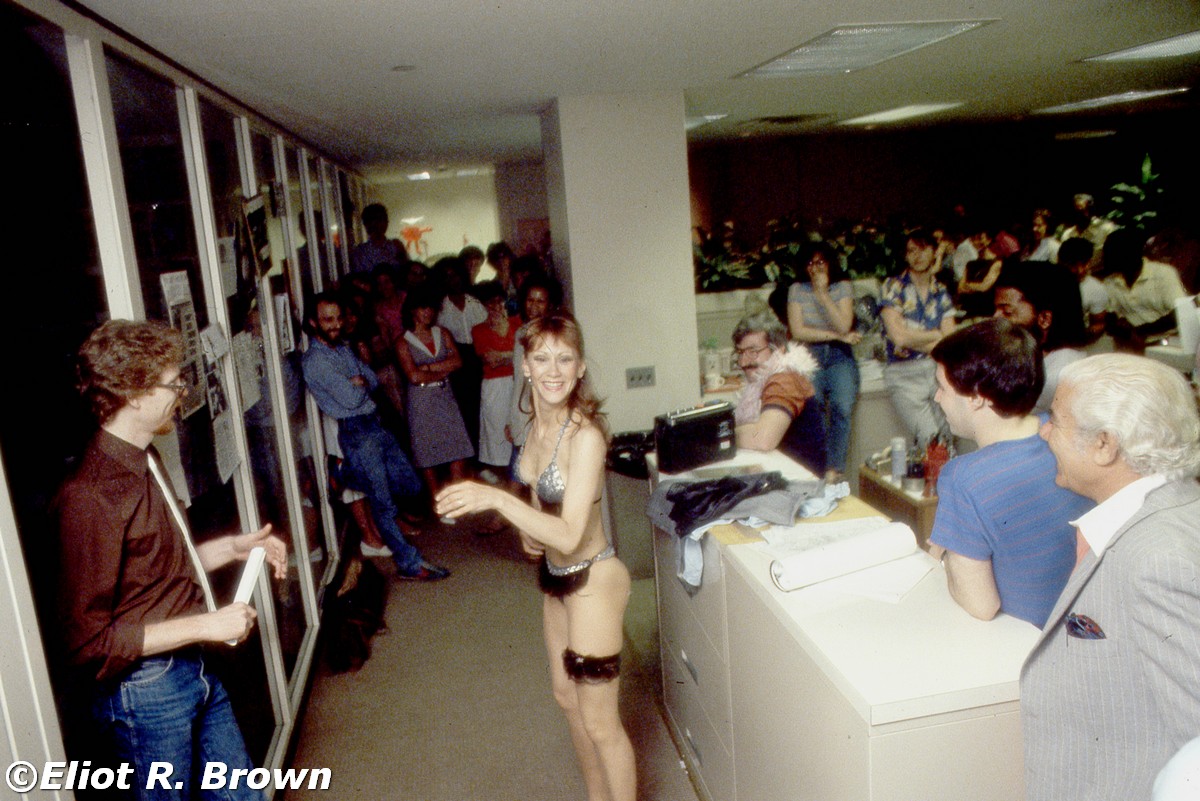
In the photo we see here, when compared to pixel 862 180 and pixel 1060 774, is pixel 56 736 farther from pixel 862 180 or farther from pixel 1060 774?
pixel 862 180

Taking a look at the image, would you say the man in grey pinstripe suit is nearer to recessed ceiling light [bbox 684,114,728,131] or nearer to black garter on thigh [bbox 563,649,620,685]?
black garter on thigh [bbox 563,649,620,685]

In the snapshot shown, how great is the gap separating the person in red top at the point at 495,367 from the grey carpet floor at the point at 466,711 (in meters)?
0.89

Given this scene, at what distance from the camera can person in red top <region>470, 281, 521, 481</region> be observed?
4.64 m

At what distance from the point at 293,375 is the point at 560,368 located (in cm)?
212

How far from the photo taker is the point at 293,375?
12.1 ft

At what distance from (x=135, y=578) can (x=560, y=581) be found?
3.14 feet

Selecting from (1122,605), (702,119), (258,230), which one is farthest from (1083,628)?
(702,119)

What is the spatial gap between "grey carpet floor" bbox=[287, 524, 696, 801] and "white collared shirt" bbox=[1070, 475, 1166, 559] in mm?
1690

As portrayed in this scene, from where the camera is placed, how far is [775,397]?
273cm

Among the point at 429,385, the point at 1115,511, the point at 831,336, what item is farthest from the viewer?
the point at 429,385

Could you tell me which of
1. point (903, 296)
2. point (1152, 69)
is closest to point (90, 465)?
point (903, 296)

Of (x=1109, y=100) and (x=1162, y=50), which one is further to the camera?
(x=1109, y=100)

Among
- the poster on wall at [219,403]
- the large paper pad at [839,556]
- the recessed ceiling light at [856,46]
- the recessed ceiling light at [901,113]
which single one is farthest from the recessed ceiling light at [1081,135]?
the poster on wall at [219,403]

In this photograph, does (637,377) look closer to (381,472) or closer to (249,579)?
(381,472)
